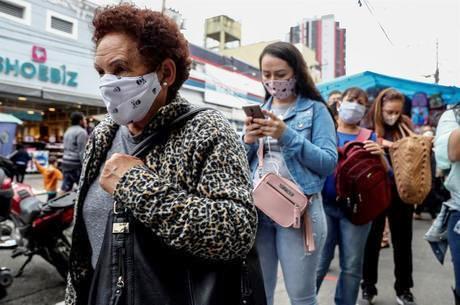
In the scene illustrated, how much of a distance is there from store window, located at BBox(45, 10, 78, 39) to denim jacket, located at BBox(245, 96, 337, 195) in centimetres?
1659

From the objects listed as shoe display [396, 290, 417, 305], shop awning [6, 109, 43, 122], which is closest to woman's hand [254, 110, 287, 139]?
shoe display [396, 290, 417, 305]

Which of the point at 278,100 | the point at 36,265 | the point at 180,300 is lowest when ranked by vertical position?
the point at 36,265

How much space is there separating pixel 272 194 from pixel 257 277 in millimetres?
885

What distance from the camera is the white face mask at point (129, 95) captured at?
1.25 meters

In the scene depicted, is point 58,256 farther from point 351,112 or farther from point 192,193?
point 192,193

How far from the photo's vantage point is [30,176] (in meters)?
15.3

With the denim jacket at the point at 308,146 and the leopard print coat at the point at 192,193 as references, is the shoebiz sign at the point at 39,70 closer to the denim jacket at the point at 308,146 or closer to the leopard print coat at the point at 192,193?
the denim jacket at the point at 308,146

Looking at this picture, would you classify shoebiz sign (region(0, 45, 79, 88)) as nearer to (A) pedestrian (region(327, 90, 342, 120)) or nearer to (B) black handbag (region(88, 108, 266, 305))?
(A) pedestrian (region(327, 90, 342, 120))

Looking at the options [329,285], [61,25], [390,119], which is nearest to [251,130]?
[390,119]

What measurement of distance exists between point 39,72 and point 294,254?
52.7ft

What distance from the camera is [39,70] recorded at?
15.5m

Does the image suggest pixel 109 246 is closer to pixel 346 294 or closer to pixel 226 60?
pixel 346 294

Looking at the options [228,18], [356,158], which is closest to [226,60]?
[228,18]

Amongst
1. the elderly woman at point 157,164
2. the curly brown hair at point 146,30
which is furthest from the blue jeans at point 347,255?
the curly brown hair at point 146,30
